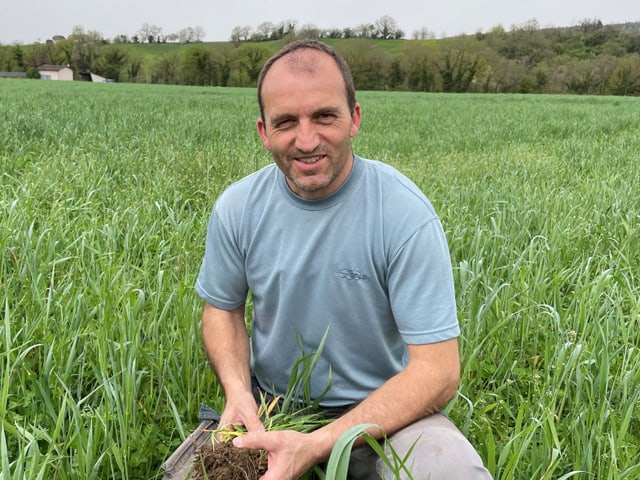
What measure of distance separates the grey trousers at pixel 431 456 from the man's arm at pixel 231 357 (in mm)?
366

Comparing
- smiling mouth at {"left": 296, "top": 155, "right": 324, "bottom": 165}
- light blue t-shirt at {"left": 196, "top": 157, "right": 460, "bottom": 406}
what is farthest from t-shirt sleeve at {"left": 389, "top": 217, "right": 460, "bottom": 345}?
smiling mouth at {"left": 296, "top": 155, "right": 324, "bottom": 165}

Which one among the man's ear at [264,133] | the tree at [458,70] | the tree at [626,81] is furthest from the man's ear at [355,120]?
the tree at [458,70]

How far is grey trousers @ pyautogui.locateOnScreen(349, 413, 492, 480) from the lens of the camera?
1391 mm

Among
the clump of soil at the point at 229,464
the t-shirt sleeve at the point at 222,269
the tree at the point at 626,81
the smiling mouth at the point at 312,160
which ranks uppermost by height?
the tree at the point at 626,81

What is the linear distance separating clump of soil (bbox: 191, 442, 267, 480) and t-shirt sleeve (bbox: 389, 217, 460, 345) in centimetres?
52

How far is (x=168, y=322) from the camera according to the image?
2279 millimetres

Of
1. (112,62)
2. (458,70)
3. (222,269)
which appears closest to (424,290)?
(222,269)

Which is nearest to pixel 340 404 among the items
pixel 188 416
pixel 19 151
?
pixel 188 416

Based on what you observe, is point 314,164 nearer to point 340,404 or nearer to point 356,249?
point 356,249

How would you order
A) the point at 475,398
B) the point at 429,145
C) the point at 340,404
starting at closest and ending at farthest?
the point at 340,404 < the point at 475,398 < the point at 429,145

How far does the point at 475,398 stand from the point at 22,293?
6.46 feet

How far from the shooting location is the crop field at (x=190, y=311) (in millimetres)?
1647

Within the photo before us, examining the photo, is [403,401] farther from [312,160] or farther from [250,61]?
[250,61]

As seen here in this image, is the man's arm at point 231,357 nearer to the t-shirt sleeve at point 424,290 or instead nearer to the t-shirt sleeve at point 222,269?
the t-shirt sleeve at point 222,269
